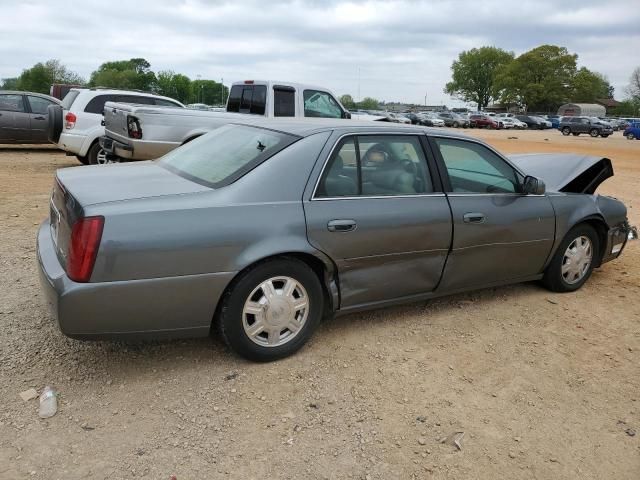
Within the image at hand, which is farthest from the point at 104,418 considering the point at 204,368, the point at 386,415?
the point at 386,415

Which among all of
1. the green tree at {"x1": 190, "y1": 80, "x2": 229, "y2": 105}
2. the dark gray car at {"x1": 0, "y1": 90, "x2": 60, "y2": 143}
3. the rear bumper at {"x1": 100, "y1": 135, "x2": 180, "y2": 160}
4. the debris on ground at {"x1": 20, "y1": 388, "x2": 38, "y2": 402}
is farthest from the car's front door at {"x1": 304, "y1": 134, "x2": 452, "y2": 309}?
the green tree at {"x1": 190, "y1": 80, "x2": 229, "y2": 105}

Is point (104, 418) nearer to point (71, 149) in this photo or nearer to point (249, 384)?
point (249, 384)

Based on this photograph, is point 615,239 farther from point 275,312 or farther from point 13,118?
point 13,118

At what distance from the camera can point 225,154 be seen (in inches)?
150

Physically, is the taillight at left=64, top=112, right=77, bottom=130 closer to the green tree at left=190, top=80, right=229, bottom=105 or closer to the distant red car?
the distant red car

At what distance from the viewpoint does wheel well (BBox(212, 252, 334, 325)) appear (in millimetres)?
3234

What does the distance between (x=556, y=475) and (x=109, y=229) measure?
250cm

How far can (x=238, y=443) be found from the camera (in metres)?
2.72

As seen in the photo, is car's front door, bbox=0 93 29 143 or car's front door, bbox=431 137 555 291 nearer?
car's front door, bbox=431 137 555 291

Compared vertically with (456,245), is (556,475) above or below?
below

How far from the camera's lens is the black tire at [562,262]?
15.8 feet

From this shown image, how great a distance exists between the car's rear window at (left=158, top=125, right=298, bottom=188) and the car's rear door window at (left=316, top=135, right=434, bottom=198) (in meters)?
0.35

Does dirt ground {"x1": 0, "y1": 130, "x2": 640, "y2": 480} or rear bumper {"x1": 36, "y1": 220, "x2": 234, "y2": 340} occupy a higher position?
rear bumper {"x1": 36, "y1": 220, "x2": 234, "y2": 340}

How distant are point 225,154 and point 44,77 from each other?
240 feet
